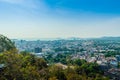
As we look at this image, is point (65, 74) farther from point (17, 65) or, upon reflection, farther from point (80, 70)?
point (80, 70)

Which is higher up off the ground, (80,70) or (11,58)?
(11,58)

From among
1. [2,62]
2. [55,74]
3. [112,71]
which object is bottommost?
[112,71]

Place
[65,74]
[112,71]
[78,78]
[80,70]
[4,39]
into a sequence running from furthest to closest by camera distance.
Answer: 1. [112,71]
2. [80,70]
3. [4,39]
4. [65,74]
5. [78,78]

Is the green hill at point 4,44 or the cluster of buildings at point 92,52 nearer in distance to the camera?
the green hill at point 4,44

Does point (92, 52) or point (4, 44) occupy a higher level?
point (4, 44)

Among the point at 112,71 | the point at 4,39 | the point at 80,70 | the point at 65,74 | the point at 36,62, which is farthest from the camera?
the point at 112,71

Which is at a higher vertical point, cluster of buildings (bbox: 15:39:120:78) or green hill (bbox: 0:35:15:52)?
green hill (bbox: 0:35:15:52)

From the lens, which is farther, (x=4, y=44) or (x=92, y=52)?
(x=92, y=52)

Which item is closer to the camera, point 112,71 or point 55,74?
point 55,74

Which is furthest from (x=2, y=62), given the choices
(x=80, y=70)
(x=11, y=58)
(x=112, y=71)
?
(x=112, y=71)

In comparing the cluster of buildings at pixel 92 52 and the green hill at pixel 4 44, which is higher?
the green hill at pixel 4 44

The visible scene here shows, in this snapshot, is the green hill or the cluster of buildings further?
the cluster of buildings
